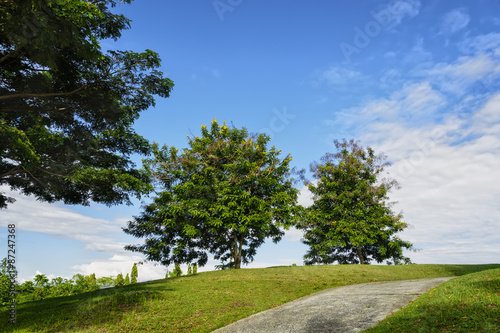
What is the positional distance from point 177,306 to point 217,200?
1107 cm

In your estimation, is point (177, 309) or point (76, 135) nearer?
point (177, 309)

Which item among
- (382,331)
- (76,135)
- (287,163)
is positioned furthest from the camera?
(287,163)

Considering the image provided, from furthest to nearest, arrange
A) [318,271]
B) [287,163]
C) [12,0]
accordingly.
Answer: [287,163] < [318,271] < [12,0]

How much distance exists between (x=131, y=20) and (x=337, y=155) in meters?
24.6

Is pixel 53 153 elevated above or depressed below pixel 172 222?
above

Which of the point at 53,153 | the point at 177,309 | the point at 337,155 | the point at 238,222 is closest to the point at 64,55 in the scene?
the point at 53,153

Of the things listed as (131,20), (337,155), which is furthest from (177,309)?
(337,155)

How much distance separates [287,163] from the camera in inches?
1070

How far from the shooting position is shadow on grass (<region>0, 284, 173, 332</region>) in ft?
37.2

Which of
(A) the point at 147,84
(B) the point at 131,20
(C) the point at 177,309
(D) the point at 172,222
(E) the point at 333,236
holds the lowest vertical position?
(C) the point at 177,309

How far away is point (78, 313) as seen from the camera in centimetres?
1255

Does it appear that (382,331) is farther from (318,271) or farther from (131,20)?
(318,271)

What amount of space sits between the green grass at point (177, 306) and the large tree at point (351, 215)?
7.55 metres

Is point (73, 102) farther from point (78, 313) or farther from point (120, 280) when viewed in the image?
point (120, 280)
